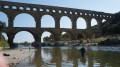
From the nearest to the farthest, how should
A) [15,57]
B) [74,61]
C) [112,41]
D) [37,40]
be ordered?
[74,61] → [15,57] → [112,41] → [37,40]

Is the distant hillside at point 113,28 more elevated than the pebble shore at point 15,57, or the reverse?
the pebble shore at point 15,57

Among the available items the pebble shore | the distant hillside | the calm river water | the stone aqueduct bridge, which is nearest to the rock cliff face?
the distant hillside

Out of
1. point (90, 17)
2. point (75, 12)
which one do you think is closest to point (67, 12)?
point (75, 12)

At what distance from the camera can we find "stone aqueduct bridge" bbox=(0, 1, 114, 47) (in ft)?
291

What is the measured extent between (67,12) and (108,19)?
72.7ft

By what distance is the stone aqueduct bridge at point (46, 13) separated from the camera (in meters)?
88.8

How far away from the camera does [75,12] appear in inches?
4215

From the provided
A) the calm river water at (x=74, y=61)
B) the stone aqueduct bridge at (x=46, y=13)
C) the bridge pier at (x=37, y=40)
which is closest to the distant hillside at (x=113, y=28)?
the stone aqueduct bridge at (x=46, y=13)

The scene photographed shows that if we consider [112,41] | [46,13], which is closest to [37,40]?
[46,13]

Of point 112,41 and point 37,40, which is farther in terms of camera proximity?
point 37,40

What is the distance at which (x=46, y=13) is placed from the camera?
322ft

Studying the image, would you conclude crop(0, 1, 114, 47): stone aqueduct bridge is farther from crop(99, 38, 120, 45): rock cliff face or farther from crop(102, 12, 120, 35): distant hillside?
crop(99, 38, 120, 45): rock cliff face

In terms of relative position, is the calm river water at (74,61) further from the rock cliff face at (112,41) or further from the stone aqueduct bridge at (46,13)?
the stone aqueduct bridge at (46,13)

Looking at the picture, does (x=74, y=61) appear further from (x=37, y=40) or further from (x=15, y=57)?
(x=37, y=40)
